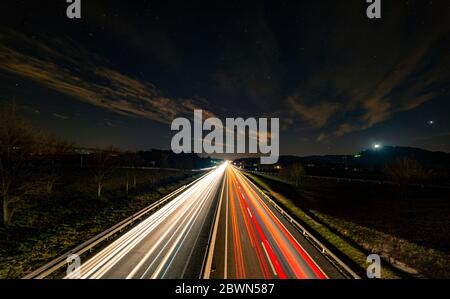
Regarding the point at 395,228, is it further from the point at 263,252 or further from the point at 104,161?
the point at 104,161

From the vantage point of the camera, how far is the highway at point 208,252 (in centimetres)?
922

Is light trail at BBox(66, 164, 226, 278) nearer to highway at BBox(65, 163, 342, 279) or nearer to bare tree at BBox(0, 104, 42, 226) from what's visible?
highway at BBox(65, 163, 342, 279)

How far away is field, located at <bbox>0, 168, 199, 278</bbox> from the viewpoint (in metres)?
10.0

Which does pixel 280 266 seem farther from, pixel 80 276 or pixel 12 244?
pixel 12 244

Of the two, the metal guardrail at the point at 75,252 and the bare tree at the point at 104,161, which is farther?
the bare tree at the point at 104,161

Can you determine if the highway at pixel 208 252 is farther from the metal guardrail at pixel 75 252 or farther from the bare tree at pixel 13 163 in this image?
the bare tree at pixel 13 163

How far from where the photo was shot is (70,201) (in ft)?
68.8

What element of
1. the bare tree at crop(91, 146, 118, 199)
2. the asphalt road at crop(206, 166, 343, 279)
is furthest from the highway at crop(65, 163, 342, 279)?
the bare tree at crop(91, 146, 118, 199)

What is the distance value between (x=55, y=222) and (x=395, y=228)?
3282cm

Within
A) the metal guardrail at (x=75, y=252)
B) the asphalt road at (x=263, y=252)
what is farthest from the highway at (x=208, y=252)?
the metal guardrail at (x=75, y=252)

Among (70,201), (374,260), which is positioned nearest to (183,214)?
(70,201)

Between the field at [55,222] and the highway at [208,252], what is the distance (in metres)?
3.06

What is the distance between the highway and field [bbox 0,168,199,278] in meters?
3.06
